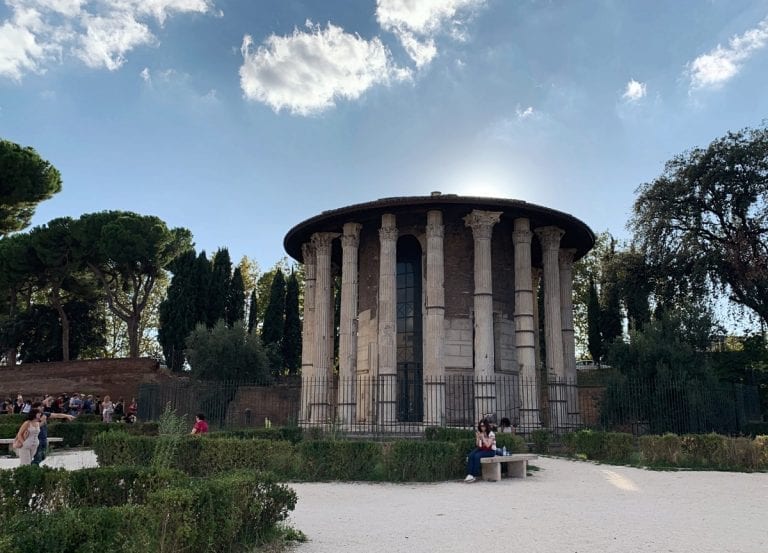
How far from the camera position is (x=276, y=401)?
2878 centimetres

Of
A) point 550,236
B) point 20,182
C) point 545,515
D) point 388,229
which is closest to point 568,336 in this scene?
point 550,236

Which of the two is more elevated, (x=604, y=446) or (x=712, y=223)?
(x=712, y=223)

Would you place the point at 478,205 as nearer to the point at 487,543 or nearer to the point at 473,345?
the point at 473,345

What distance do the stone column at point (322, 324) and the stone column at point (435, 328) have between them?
141 inches

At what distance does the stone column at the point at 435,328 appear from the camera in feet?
61.7

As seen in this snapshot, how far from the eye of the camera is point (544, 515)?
7984mm

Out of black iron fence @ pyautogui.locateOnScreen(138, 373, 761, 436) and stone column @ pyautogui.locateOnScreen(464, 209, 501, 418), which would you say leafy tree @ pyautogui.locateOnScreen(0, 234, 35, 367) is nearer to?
black iron fence @ pyautogui.locateOnScreen(138, 373, 761, 436)

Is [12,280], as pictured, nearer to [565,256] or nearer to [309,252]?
[309,252]

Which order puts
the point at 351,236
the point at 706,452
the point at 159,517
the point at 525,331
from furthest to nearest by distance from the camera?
the point at 351,236 < the point at 525,331 < the point at 706,452 < the point at 159,517

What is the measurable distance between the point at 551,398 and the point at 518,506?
1234 centimetres

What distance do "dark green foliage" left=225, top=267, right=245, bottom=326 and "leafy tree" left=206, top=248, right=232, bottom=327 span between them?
0.34m

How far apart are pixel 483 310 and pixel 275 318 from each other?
21193 mm

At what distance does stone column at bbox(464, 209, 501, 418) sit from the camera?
1902cm

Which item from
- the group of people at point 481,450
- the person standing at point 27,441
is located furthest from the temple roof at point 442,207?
the person standing at point 27,441
